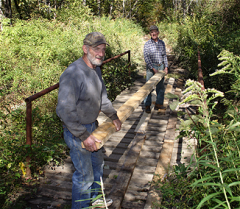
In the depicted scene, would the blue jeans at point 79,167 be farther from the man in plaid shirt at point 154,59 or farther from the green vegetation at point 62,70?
the man in plaid shirt at point 154,59

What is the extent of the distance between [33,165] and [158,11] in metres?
30.6

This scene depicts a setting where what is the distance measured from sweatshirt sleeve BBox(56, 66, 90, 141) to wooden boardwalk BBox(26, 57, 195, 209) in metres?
0.95

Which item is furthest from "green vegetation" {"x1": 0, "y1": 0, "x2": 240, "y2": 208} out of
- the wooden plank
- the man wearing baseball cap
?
the man wearing baseball cap

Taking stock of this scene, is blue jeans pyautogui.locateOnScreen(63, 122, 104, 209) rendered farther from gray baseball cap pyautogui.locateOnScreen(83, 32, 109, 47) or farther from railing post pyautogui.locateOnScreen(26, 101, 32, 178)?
railing post pyautogui.locateOnScreen(26, 101, 32, 178)

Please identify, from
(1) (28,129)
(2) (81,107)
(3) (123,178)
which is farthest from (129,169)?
(1) (28,129)

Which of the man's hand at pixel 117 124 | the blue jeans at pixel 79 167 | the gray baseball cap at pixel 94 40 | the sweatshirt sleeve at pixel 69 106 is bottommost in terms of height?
the blue jeans at pixel 79 167

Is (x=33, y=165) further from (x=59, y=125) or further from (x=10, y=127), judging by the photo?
(x=59, y=125)

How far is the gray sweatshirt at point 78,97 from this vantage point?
2367 millimetres

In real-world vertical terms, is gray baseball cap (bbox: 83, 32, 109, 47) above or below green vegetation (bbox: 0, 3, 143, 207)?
above

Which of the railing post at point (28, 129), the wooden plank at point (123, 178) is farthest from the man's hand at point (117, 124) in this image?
the railing post at point (28, 129)

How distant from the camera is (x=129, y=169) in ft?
11.1

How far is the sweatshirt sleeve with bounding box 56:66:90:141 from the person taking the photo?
7.74ft

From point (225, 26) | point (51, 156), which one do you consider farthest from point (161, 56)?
point (225, 26)

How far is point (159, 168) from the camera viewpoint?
355 centimetres
